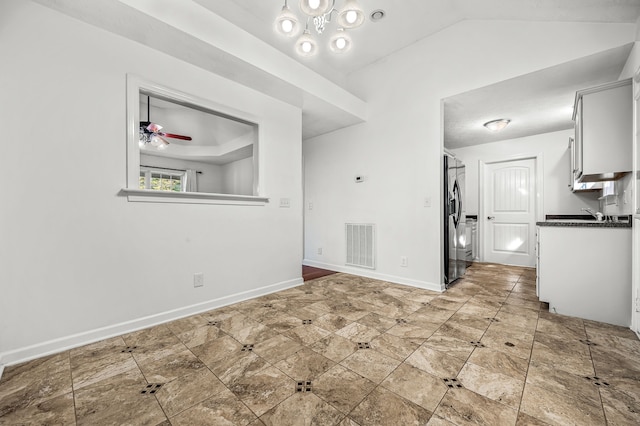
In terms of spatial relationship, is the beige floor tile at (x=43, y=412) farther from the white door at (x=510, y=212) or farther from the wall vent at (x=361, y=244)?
the white door at (x=510, y=212)

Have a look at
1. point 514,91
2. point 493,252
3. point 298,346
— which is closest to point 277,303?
point 298,346

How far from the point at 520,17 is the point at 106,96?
3841mm

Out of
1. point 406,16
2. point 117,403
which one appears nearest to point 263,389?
point 117,403

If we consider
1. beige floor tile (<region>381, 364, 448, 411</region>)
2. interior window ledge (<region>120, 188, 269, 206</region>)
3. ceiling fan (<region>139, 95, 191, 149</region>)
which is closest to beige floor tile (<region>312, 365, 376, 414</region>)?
beige floor tile (<region>381, 364, 448, 411</region>)

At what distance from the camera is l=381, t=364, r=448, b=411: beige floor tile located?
4.39 ft

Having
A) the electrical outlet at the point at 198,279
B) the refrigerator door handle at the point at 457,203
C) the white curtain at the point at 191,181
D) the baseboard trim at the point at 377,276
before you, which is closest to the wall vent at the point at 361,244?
the baseboard trim at the point at 377,276

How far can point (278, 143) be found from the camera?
327cm

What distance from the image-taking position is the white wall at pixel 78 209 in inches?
68.2

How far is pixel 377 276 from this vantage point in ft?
12.6

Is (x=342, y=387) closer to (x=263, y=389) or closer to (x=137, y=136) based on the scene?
(x=263, y=389)

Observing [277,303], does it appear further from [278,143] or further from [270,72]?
[270,72]

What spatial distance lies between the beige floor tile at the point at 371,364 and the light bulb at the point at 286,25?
2.37 metres

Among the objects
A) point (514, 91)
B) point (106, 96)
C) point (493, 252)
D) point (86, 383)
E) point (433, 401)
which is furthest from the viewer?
point (493, 252)

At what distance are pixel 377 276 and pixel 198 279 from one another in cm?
240
